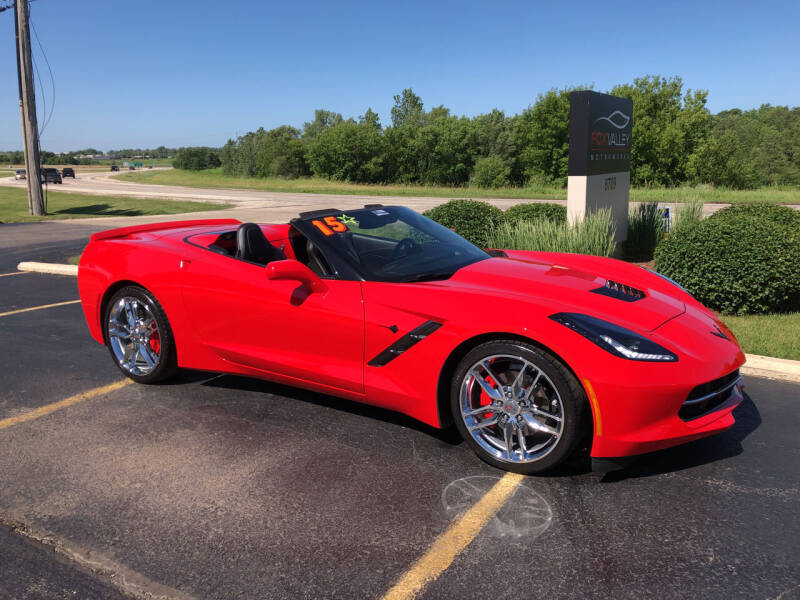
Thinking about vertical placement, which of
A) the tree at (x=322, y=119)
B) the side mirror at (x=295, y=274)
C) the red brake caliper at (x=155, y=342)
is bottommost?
the red brake caliper at (x=155, y=342)

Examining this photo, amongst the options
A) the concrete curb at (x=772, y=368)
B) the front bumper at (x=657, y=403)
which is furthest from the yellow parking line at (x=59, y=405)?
the concrete curb at (x=772, y=368)

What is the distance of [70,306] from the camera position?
8.02 metres

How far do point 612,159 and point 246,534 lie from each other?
32.0 ft

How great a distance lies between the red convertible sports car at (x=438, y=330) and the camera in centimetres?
315

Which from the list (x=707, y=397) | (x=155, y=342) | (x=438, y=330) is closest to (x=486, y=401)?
(x=438, y=330)

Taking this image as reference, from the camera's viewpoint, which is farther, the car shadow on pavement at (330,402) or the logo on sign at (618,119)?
the logo on sign at (618,119)

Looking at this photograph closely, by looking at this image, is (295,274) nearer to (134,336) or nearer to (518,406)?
(518,406)

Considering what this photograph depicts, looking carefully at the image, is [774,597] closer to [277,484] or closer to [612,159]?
[277,484]

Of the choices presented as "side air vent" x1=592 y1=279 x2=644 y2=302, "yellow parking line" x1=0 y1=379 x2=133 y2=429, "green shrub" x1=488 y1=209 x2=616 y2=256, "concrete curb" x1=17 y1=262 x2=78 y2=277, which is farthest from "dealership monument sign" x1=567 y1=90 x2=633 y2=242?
"concrete curb" x1=17 y1=262 x2=78 y2=277

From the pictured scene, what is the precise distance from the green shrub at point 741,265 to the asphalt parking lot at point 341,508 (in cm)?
244

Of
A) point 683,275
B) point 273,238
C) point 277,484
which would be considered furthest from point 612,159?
point 277,484

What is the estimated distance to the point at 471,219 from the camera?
9953mm

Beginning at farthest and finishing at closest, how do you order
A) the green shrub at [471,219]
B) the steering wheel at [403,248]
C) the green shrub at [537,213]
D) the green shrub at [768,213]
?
the green shrub at [537,213]
the green shrub at [471,219]
the green shrub at [768,213]
the steering wheel at [403,248]

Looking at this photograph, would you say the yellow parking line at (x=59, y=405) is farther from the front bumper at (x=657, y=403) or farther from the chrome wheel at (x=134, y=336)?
the front bumper at (x=657, y=403)
